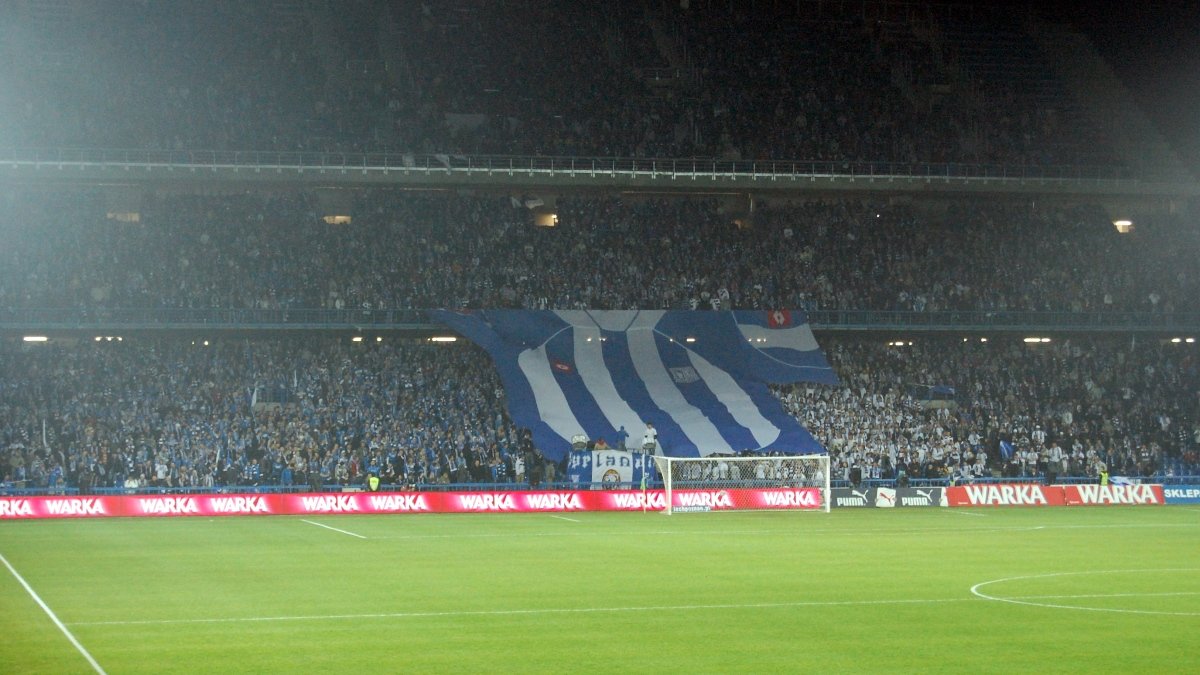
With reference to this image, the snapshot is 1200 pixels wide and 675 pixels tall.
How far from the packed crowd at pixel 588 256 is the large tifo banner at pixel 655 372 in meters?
2.04

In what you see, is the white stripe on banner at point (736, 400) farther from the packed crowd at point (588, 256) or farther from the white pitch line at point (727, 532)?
the white pitch line at point (727, 532)

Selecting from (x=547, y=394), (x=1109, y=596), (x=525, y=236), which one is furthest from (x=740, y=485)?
(x=1109, y=596)

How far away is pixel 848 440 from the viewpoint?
158 ft

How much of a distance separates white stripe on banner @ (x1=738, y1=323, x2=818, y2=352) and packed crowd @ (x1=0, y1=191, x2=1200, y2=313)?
2.34m

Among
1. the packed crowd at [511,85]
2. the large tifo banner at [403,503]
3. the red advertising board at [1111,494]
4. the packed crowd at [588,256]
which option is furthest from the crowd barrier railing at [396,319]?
the large tifo banner at [403,503]

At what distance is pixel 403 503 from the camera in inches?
1624

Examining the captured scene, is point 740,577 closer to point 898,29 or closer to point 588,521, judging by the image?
point 588,521

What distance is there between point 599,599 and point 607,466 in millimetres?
24520

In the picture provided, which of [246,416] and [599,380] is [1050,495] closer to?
[599,380]

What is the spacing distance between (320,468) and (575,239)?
1618 cm

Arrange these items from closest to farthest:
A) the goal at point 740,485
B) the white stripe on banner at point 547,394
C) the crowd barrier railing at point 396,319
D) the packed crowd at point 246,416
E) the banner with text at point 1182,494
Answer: the goal at point 740,485
the packed crowd at point 246,416
the white stripe on banner at point 547,394
the banner with text at point 1182,494
the crowd barrier railing at point 396,319

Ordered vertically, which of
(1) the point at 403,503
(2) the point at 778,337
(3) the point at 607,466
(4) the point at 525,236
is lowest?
(1) the point at 403,503

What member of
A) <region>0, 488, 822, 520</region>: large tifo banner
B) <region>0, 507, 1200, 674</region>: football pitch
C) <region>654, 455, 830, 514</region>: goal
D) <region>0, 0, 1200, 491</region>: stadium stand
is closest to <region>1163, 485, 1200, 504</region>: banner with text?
<region>0, 0, 1200, 491</region>: stadium stand

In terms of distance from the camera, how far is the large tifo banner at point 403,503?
3872 centimetres
